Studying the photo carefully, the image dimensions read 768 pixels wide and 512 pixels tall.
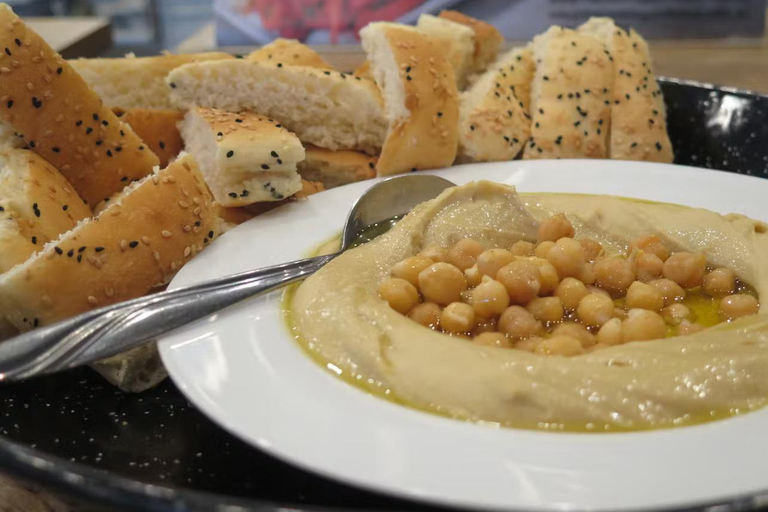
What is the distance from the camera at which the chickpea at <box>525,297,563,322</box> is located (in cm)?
182

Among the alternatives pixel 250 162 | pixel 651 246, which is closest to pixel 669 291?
pixel 651 246

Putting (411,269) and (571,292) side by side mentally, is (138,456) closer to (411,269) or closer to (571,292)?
(411,269)

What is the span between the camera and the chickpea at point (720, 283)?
6.02ft

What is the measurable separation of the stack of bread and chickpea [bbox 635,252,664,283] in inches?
39.0

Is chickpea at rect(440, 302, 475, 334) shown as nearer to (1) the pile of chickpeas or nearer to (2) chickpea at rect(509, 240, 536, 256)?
(1) the pile of chickpeas

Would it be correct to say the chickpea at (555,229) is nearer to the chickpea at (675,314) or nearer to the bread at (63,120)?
the chickpea at (675,314)

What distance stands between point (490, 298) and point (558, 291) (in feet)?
0.81

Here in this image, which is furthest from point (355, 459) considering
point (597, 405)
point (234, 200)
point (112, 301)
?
point (234, 200)

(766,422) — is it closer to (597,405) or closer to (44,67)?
(597,405)

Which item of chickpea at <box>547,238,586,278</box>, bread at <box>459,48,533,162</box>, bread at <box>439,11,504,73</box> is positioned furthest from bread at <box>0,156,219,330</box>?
bread at <box>439,11,504,73</box>

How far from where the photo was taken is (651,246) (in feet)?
6.52

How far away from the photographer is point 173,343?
1.50m

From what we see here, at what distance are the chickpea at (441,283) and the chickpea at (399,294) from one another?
0.04 m

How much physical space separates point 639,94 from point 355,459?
2.39 metres
